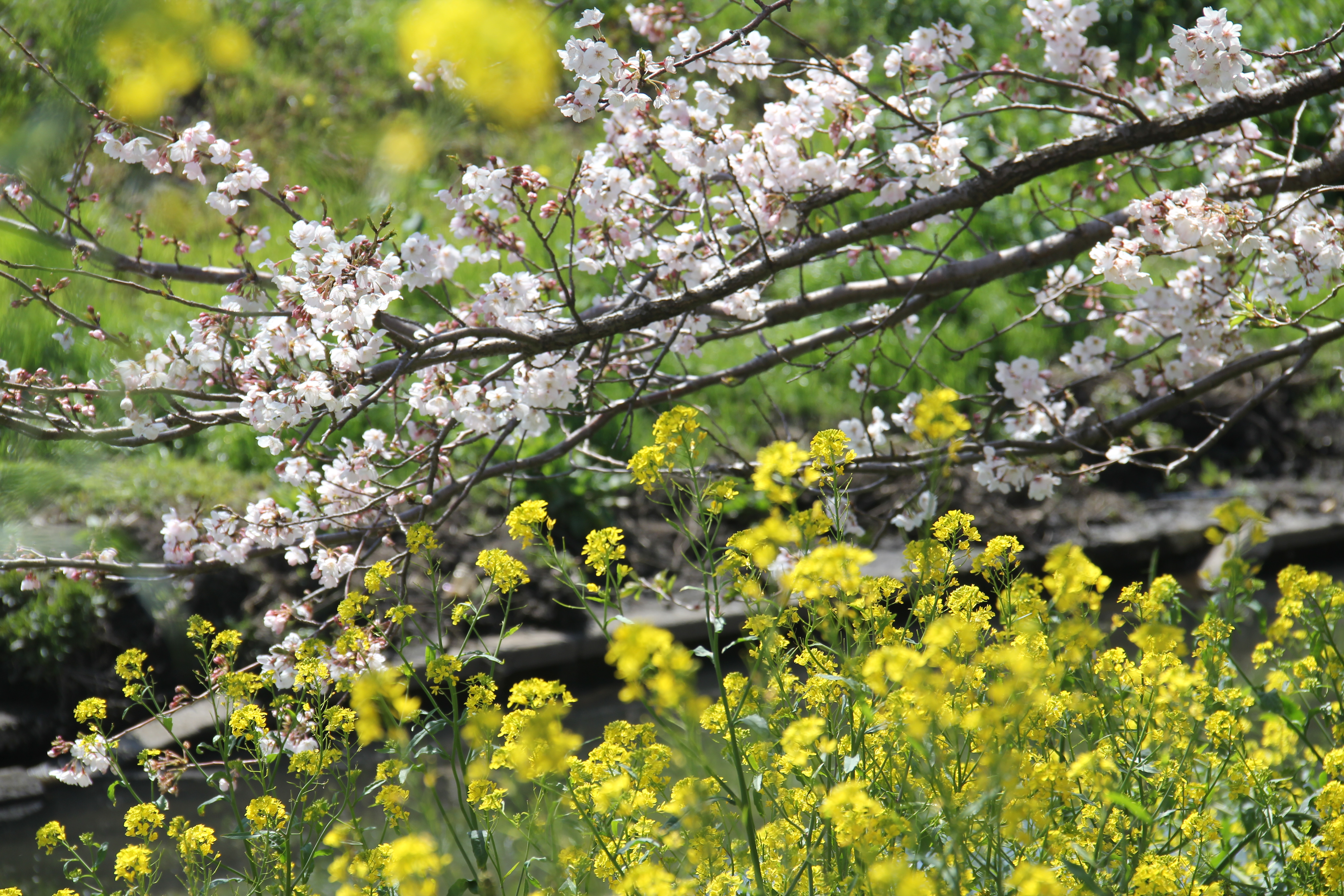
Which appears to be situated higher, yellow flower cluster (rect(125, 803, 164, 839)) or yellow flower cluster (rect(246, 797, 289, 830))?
yellow flower cluster (rect(125, 803, 164, 839))

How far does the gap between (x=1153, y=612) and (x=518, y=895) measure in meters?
1.28

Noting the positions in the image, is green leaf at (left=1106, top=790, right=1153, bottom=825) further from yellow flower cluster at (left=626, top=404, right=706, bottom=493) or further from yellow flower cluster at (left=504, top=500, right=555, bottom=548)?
yellow flower cluster at (left=504, top=500, right=555, bottom=548)

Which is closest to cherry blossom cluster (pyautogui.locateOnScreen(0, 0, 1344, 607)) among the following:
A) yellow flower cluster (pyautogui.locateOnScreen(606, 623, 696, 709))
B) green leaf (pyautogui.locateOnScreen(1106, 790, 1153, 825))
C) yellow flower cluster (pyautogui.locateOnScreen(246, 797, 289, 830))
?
yellow flower cluster (pyautogui.locateOnScreen(246, 797, 289, 830))

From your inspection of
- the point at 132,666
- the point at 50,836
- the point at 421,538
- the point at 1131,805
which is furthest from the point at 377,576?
the point at 1131,805

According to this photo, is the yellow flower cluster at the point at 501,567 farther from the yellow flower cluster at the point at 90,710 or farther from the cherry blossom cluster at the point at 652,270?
the yellow flower cluster at the point at 90,710

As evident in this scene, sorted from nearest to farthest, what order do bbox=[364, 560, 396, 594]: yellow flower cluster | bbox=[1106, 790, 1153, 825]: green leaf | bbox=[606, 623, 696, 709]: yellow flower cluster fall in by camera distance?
bbox=[606, 623, 696, 709]: yellow flower cluster → bbox=[1106, 790, 1153, 825]: green leaf → bbox=[364, 560, 396, 594]: yellow flower cluster

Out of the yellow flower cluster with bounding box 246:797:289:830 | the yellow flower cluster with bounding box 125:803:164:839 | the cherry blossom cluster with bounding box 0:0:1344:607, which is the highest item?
the cherry blossom cluster with bounding box 0:0:1344:607

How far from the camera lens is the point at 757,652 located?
1537 millimetres

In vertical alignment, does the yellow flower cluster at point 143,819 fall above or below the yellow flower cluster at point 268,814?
above

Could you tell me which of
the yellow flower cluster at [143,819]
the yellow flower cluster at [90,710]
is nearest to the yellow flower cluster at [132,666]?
the yellow flower cluster at [90,710]

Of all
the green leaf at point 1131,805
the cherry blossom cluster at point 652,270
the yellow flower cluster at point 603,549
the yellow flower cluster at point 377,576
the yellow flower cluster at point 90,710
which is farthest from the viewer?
the cherry blossom cluster at point 652,270

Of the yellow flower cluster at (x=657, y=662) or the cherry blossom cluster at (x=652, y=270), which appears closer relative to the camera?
the yellow flower cluster at (x=657, y=662)

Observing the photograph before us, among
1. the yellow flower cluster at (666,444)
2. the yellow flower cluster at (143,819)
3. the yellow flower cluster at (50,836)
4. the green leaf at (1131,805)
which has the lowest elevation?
the green leaf at (1131,805)

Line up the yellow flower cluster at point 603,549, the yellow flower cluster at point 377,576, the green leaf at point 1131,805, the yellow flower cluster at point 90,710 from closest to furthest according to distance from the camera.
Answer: the green leaf at point 1131,805, the yellow flower cluster at point 603,549, the yellow flower cluster at point 377,576, the yellow flower cluster at point 90,710
